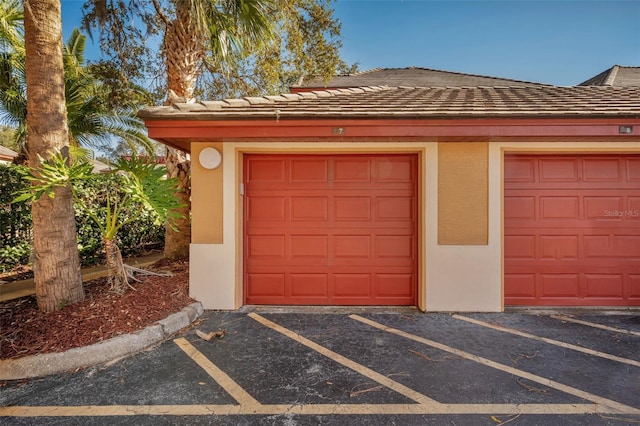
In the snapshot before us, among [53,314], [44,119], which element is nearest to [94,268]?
[53,314]

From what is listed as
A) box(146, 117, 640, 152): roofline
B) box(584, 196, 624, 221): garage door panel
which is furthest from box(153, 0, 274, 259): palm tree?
box(584, 196, 624, 221): garage door panel

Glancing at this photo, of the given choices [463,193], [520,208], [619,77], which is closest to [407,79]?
[619,77]

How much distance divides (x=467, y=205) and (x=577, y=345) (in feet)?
7.14

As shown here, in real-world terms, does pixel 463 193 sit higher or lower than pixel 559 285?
higher

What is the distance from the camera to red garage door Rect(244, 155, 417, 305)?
17.3 ft

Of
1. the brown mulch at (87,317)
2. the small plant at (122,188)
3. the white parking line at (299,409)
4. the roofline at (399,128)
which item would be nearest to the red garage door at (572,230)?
the roofline at (399,128)

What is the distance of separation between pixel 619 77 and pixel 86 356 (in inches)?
593

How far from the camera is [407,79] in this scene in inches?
476

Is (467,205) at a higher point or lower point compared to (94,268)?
higher

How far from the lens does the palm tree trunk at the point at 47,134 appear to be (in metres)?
4.01

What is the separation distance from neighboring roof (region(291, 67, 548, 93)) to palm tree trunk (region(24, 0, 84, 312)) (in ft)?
22.9

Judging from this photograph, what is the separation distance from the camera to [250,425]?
249cm

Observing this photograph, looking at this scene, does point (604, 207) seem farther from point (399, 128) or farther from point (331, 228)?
point (331, 228)

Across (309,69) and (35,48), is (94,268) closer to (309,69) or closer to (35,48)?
(35,48)
